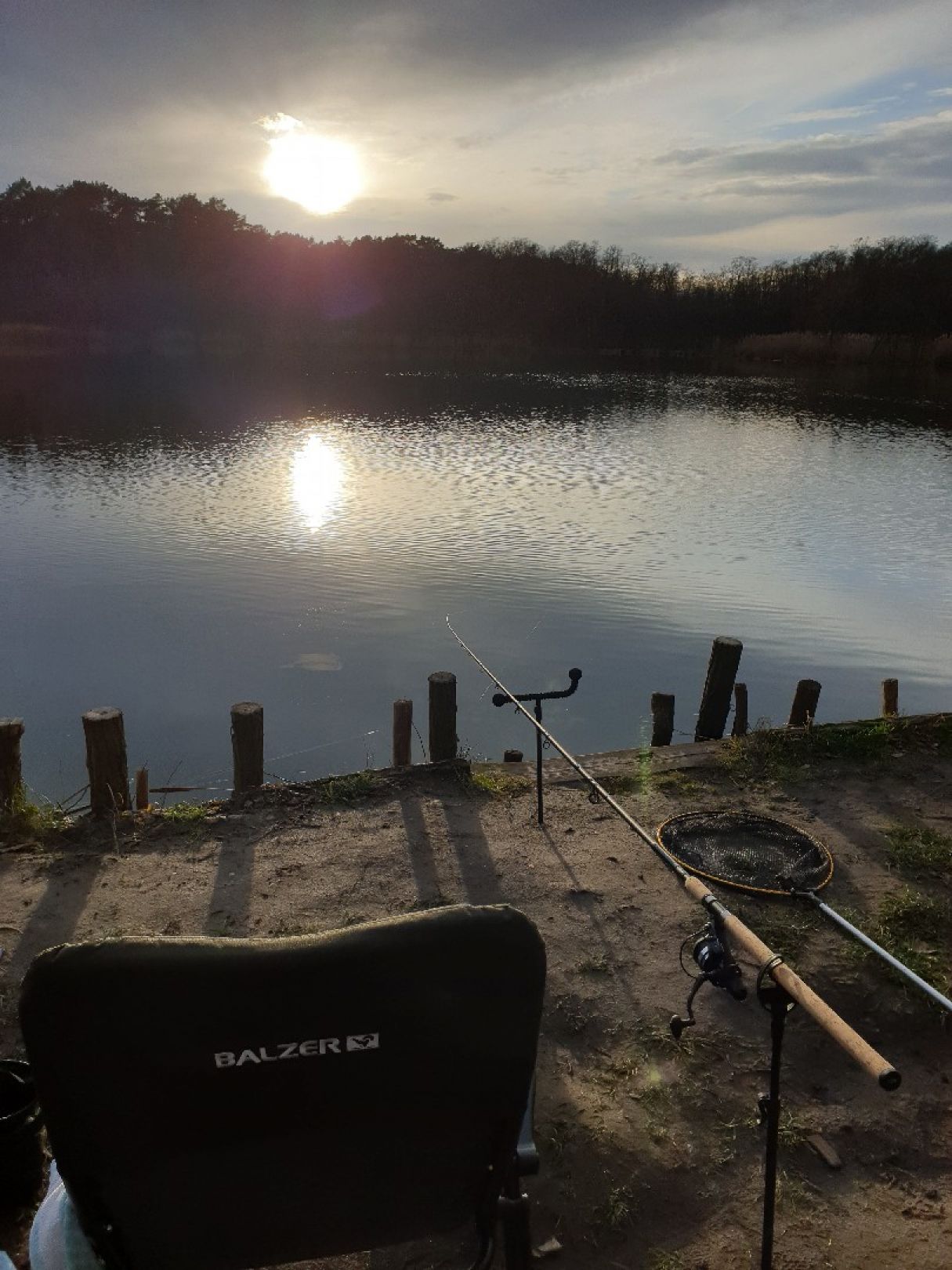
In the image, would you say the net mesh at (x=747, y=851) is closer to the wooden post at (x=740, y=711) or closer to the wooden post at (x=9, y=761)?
the wooden post at (x=740, y=711)

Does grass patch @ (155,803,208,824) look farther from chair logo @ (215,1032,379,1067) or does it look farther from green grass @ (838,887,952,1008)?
chair logo @ (215,1032,379,1067)

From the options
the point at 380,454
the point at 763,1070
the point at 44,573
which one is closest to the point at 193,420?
the point at 380,454

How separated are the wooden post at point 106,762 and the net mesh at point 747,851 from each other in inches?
147

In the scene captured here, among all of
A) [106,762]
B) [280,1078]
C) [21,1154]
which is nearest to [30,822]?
[106,762]

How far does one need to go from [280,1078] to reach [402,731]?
6443 mm

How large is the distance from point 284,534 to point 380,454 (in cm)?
1149

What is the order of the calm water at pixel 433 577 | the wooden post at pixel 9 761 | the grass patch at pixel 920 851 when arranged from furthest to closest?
the calm water at pixel 433 577, the wooden post at pixel 9 761, the grass patch at pixel 920 851

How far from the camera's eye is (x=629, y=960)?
459cm

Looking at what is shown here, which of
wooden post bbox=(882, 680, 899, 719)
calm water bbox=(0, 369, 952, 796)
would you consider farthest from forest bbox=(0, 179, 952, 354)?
wooden post bbox=(882, 680, 899, 719)

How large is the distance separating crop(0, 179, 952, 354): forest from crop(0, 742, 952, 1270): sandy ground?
222ft

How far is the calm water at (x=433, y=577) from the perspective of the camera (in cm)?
1127

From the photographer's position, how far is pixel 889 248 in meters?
79.1

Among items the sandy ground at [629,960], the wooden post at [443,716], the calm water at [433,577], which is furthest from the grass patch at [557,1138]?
the calm water at [433,577]

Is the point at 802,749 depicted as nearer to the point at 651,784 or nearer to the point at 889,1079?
the point at 651,784
